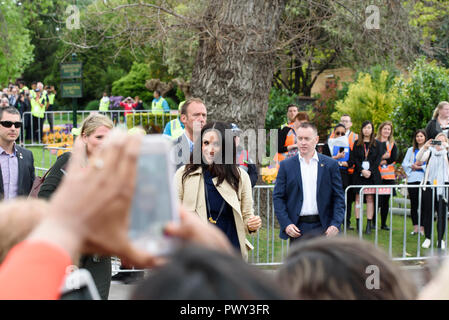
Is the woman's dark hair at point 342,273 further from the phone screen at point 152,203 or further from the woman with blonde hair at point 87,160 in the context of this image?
the woman with blonde hair at point 87,160

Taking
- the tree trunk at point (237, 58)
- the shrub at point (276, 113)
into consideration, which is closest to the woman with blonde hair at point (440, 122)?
the tree trunk at point (237, 58)

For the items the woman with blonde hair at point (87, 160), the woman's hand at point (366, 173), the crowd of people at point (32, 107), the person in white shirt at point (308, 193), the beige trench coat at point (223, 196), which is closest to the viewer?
the woman with blonde hair at point (87, 160)

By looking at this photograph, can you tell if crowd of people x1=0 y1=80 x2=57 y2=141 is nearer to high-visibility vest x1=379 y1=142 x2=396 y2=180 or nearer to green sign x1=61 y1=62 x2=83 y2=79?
green sign x1=61 y1=62 x2=83 y2=79

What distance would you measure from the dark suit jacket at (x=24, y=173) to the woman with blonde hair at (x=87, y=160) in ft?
3.76

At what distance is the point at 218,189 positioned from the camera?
4477 mm

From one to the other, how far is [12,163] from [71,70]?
877 cm

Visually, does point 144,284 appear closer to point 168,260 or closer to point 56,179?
point 168,260

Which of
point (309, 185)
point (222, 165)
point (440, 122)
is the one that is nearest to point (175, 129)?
point (309, 185)

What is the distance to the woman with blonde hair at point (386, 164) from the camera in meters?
9.82

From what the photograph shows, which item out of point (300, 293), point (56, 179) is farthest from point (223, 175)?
point (300, 293)

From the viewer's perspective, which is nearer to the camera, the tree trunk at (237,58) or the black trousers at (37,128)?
the tree trunk at (237,58)

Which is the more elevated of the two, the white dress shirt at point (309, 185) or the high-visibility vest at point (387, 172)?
the white dress shirt at point (309, 185)

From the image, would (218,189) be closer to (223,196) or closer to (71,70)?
(223,196)

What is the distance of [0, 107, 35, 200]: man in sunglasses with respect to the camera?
501cm
